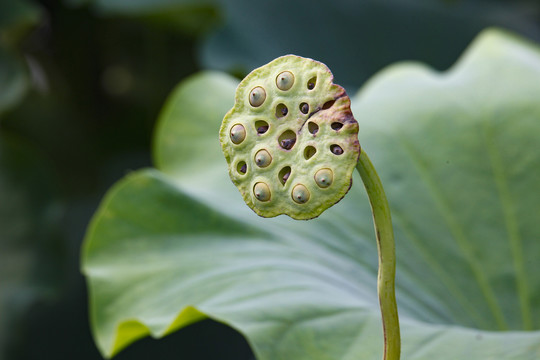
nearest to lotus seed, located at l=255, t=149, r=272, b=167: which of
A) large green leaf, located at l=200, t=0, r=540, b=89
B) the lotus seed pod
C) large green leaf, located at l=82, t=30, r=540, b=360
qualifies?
the lotus seed pod

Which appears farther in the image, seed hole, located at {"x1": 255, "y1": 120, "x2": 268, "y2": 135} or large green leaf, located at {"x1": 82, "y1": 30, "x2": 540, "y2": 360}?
large green leaf, located at {"x1": 82, "y1": 30, "x2": 540, "y2": 360}

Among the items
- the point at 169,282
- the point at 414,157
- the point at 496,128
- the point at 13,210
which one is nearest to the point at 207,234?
the point at 169,282

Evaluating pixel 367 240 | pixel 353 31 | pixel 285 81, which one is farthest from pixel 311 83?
pixel 353 31

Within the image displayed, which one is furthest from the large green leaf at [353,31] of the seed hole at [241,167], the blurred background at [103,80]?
the seed hole at [241,167]

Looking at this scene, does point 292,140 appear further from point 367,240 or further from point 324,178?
point 367,240

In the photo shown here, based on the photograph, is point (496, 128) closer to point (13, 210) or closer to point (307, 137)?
point (307, 137)

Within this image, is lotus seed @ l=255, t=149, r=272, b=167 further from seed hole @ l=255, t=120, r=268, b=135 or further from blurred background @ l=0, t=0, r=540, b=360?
blurred background @ l=0, t=0, r=540, b=360

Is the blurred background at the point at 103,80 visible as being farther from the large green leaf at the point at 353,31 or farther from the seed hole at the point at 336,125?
the seed hole at the point at 336,125
